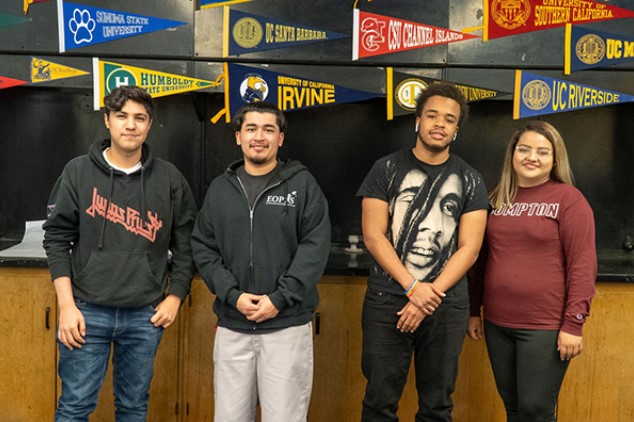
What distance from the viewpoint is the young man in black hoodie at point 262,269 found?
7.57 feet

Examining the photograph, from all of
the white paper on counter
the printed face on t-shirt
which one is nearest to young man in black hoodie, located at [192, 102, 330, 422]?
the printed face on t-shirt

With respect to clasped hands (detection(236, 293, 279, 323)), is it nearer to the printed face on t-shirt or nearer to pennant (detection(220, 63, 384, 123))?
the printed face on t-shirt

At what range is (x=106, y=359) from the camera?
2.33 metres

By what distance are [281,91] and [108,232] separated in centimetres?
129

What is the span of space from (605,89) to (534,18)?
45 centimetres

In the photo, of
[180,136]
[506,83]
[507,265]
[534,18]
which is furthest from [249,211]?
[534,18]

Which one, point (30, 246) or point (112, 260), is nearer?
point (112, 260)

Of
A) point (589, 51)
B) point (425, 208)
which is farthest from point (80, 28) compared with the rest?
point (589, 51)

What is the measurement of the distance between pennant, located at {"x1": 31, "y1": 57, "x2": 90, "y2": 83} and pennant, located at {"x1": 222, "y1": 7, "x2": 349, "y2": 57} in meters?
0.70

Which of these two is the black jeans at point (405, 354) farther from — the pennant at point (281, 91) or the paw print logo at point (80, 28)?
the paw print logo at point (80, 28)

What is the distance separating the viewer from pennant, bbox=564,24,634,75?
3.27 m

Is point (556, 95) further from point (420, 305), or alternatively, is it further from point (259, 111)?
point (259, 111)

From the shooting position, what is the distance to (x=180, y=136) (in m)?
3.50

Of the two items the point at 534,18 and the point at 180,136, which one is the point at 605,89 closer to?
the point at 534,18
